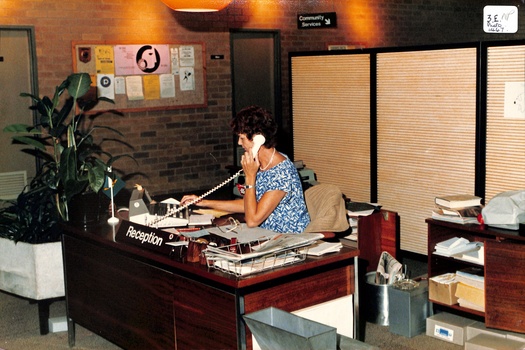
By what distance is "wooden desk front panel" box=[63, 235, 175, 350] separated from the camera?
Result: 3.67 metres

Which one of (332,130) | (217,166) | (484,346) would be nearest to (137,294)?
(484,346)

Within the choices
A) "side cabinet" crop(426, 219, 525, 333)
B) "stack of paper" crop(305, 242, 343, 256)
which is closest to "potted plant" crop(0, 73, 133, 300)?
"stack of paper" crop(305, 242, 343, 256)

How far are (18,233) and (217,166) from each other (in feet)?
10.7

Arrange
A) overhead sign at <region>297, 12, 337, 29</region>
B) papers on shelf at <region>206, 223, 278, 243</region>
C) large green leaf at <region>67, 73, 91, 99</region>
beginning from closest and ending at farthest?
1. papers on shelf at <region>206, 223, 278, 243</region>
2. large green leaf at <region>67, 73, 91, 99</region>
3. overhead sign at <region>297, 12, 337, 29</region>

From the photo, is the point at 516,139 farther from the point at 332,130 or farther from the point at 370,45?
the point at 370,45

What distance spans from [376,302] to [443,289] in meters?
0.49

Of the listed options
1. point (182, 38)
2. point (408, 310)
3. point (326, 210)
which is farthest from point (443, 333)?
point (182, 38)

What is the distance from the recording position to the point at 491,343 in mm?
4152

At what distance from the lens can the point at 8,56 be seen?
6.46m

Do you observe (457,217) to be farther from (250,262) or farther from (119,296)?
(119,296)

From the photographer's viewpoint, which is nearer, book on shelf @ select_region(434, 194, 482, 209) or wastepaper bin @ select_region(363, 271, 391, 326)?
book on shelf @ select_region(434, 194, 482, 209)

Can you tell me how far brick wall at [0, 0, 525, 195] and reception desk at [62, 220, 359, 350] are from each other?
109 inches

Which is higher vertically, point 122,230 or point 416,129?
point 416,129

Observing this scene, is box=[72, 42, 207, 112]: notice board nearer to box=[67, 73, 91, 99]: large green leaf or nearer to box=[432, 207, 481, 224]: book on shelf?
box=[67, 73, 91, 99]: large green leaf
